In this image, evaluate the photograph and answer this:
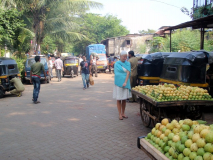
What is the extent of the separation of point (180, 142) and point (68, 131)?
378cm

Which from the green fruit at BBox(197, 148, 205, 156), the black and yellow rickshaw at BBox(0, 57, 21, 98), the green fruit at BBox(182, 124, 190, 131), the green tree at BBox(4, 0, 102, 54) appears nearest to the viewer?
the green fruit at BBox(197, 148, 205, 156)

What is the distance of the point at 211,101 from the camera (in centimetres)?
532

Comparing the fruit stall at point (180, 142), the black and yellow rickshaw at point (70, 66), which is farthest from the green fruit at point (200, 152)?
the black and yellow rickshaw at point (70, 66)

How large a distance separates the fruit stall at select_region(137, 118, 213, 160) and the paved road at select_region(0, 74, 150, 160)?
124cm

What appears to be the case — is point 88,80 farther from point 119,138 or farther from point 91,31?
point 91,31

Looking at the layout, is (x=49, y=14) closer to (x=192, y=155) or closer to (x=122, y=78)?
(x=122, y=78)

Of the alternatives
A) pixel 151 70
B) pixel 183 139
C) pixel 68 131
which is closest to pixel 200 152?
pixel 183 139

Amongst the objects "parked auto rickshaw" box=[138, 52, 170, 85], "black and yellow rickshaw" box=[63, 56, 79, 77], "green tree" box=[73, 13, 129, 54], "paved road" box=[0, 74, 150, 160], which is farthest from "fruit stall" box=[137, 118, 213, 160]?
"green tree" box=[73, 13, 129, 54]

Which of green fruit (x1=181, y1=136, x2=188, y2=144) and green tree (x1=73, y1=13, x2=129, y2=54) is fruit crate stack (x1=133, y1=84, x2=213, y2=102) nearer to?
green fruit (x1=181, y1=136, x2=188, y2=144)

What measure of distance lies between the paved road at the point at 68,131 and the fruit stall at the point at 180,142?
48.7 inches

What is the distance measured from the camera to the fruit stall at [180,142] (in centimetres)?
274

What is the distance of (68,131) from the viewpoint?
6.30 meters

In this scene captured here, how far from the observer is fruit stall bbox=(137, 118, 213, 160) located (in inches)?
108

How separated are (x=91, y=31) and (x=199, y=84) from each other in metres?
48.8
